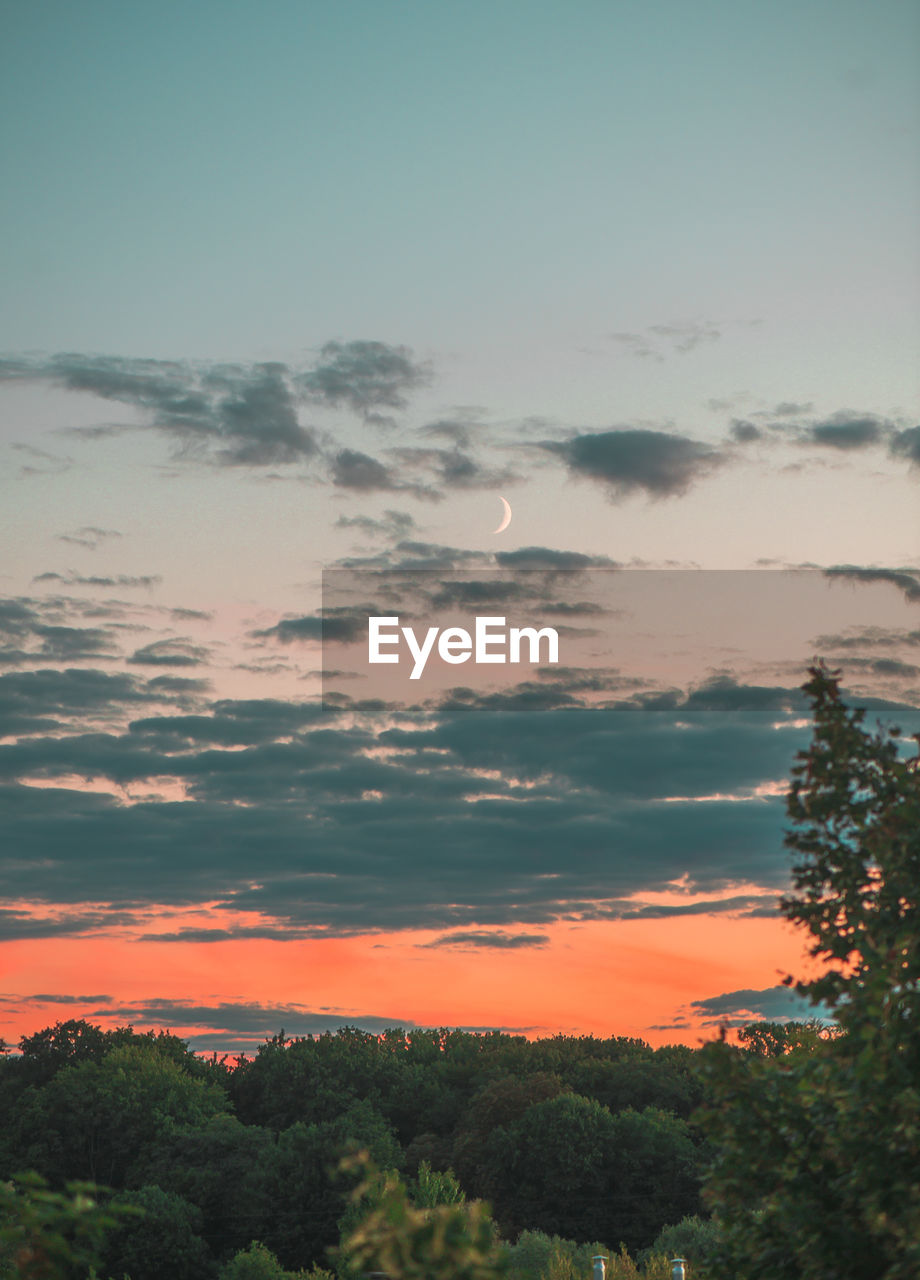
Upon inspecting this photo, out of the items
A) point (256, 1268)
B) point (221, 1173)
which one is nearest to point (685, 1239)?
point (256, 1268)

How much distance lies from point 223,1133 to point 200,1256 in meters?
9.40

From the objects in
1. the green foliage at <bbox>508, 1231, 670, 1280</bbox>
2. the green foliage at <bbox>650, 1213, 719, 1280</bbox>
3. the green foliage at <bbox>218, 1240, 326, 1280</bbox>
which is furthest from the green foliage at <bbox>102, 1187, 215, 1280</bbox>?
the green foliage at <bbox>650, 1213, 719, 1280</bbox>

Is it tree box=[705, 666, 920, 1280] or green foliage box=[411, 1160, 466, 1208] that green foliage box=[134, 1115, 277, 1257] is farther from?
tree box=[705, 666, 920, 1280]

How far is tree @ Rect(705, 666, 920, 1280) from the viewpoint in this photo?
8367 mm

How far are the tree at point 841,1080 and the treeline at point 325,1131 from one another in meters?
70.3

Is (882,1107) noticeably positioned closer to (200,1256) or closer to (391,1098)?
(200,1256)

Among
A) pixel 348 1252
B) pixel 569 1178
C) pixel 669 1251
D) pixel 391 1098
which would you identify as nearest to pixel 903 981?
pixel 348 1252

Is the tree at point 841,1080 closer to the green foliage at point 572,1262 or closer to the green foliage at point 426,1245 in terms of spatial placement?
the green foliage at point 426,1245

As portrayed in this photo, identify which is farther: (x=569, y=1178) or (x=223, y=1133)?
(x=223, y=1133)

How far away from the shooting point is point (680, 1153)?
81.1m

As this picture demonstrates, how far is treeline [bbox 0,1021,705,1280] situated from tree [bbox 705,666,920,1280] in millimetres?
70281

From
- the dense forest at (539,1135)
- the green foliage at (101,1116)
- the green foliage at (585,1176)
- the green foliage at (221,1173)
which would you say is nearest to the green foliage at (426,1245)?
the dense forest at (539,1135)

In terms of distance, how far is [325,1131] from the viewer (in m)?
84.4

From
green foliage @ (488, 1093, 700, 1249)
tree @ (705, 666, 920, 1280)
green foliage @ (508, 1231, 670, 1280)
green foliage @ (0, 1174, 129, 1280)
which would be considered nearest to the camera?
green foliage @ (0, 1174, 129, 1280)
